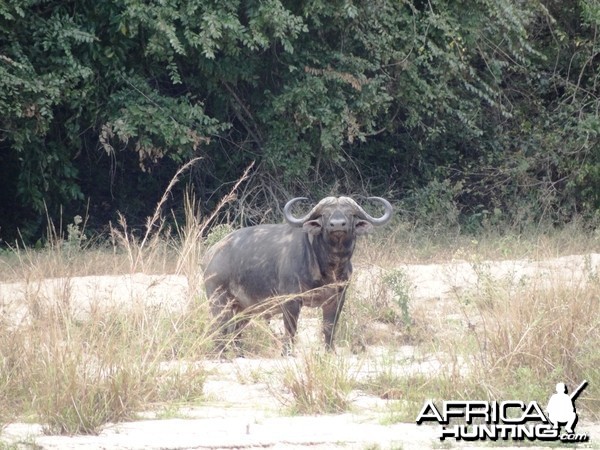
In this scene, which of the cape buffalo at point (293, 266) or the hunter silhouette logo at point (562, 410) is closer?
the hunter silhouette logo at point (562, 410)

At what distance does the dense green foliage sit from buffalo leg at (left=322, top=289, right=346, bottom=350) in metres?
5.38

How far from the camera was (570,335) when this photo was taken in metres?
8.30

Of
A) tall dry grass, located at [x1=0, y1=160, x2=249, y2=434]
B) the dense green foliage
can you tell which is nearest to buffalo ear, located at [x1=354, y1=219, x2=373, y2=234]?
tall dry grass, located at [x1=0, y1=160, x2=249, y2=434]

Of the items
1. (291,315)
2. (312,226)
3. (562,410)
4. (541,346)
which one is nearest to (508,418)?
(562,410)

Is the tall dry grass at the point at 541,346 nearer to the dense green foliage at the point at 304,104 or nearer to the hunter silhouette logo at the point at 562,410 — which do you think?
the hunter silhouette logo at the point at 562,410

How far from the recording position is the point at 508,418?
24.9ft

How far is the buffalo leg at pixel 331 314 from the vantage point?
1061 cm

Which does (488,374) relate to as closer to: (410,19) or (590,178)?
(410,19)

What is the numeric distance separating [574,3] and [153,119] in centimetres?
768

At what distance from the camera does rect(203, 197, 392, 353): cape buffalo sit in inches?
412

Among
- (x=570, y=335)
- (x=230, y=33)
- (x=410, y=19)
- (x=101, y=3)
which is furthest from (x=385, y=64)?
(x=570, y=335)

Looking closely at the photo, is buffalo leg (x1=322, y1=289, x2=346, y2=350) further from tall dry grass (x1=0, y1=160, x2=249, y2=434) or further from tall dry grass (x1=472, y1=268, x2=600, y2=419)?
tall dry grass (x1=472, y1=268, x2=600, y2=419)

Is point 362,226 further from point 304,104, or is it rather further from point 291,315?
point 304,104

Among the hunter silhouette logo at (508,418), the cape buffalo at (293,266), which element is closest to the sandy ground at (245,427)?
the hunter silhouette logo at (508,418)
